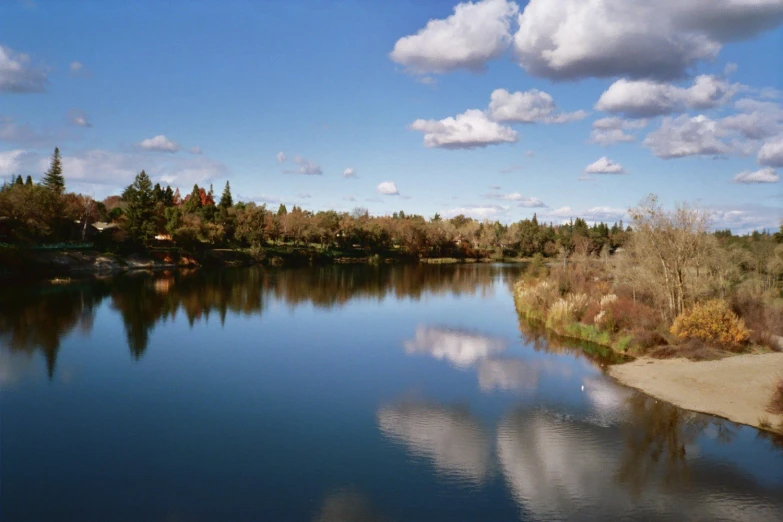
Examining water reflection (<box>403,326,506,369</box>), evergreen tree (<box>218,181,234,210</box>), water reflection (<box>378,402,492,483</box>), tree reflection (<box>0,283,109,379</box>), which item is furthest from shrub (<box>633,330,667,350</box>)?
evergreen tree (<box>218,181,234,210</box>)

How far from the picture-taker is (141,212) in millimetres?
73875

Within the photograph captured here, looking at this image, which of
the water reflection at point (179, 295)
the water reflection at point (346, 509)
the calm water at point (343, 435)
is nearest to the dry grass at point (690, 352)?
the calm water at point (343, 435)

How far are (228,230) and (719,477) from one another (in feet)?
288

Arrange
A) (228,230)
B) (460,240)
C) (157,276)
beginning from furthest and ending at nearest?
(460,240) < (228,230) < (157,276)

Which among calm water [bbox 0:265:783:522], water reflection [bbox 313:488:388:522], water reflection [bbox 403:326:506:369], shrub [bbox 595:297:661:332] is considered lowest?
water reflection [bbox 313:488:388:522]

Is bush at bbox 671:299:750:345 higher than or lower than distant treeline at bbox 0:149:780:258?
lower

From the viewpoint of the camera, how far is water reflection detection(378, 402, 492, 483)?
15.1 m

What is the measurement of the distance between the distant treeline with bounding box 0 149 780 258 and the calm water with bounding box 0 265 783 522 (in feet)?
117

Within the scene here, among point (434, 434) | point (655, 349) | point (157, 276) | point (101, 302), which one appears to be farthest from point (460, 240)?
point (434, 434)

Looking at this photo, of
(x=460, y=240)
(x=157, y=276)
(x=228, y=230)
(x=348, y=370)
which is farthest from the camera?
(x=460, y=240)

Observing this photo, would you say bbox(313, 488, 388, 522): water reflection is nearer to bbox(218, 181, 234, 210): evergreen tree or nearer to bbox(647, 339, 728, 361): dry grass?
bbox(647, 339, 728, 361): dry grass

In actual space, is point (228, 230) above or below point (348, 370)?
above

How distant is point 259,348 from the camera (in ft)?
97.8

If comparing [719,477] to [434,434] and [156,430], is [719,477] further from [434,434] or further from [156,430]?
[156,430]
